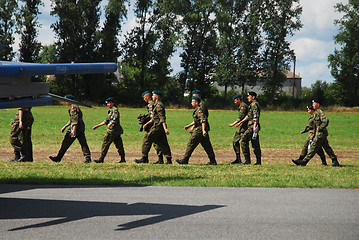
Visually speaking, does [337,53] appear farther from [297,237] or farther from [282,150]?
[297,237]

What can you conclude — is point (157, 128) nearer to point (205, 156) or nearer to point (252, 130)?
point (252, 130)

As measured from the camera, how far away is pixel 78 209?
6.44 meters

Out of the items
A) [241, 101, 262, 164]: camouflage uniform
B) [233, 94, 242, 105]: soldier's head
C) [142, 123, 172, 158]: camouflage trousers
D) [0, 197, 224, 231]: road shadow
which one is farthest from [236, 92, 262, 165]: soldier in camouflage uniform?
[0, 197, 224, 231]: road shadow

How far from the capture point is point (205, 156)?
1499cm

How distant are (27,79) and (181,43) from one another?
179ft

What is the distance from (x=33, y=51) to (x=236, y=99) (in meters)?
47.7

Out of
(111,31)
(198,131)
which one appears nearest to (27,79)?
(198,131)

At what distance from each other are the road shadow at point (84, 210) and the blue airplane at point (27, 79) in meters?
1.46

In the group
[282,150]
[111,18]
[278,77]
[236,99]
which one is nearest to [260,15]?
[278,77]

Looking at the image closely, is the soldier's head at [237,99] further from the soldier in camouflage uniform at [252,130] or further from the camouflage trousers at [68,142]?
the camouflage trousers at [68,142]

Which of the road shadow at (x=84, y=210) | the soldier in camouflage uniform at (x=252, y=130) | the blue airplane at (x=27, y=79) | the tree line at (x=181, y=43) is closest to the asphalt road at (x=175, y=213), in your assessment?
the road shadow at (x=84, y=210)

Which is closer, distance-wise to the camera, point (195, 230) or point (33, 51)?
point (195, 230)

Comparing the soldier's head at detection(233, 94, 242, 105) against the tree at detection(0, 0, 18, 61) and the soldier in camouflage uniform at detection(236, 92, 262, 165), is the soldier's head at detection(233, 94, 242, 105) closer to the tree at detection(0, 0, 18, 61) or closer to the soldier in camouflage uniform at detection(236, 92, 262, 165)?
the soldier in camouflage uniform at detection(236, 92, 262, 165)

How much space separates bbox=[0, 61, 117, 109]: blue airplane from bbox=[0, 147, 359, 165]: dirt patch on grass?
6.93 m
